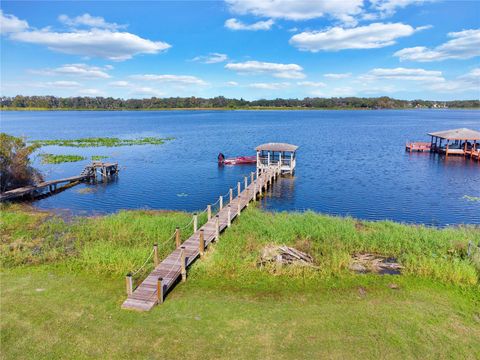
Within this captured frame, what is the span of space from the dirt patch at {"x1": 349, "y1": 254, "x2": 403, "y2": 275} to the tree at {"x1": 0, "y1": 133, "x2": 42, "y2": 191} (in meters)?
28.6

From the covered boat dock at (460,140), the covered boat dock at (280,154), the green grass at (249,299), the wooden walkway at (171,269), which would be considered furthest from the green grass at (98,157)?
the covered boat dock at (460,140)

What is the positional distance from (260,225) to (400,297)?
8.42m

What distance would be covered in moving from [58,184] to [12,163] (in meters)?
5.98

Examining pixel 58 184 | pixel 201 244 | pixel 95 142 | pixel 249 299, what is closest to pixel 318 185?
pixel 201 244

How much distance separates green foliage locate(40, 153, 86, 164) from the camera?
46312 mm

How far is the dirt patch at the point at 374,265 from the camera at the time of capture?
1514 cm

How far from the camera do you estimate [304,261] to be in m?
15.2

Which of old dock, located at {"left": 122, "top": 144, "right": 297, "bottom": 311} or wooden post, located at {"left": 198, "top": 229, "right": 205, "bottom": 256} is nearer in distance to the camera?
old dock, located at {"left": 122, "top": 144, "right": 297, "bottom": 311}

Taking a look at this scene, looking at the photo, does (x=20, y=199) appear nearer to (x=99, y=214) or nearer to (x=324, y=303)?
(x=99, y=214)

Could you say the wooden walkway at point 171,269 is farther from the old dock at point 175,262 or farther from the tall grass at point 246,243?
the tall grass at point 246,243

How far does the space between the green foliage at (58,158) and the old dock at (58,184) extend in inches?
376

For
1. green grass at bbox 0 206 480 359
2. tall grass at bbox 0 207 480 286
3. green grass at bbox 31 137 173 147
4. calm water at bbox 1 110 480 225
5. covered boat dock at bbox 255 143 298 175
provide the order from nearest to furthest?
1. green grass at bbox 0 206 480 359
2. tall grass at bbox 0 207 480 286
3. calm water at bbox 1 110 480 225
4. covered boat dock at bbox 255 143 298 175
5. green grass at bbox 31 137 173 147

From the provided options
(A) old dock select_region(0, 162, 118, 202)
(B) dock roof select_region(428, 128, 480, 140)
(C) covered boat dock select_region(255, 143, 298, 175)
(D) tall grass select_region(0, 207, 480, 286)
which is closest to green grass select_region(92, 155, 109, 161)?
(A) old dock select_region(0, 162, 118, 202)

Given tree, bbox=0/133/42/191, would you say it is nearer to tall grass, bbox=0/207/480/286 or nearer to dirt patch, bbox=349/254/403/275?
tall grass, bbox=0/207/480/286
